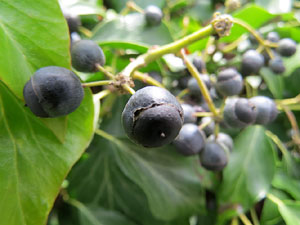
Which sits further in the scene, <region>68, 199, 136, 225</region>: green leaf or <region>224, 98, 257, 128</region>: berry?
<region>68, 199, 136, 225</region>: green leaf

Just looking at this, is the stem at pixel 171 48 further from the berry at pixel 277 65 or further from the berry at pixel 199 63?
the berry at pixel 277 65

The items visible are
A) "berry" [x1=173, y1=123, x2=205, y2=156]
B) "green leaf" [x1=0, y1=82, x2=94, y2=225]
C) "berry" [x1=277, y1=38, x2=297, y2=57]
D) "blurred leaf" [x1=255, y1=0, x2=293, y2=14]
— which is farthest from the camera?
"blurred leaf" [x1=255, y1=0, x2=293, y2=14]

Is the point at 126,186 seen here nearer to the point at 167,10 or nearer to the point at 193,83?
the point at 193,83

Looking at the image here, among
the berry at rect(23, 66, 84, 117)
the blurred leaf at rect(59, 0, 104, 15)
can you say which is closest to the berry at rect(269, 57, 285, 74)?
the blurred leaf at rect(59, 0, 104, 15)

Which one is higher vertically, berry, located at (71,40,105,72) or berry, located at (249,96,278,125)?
berry, located at (71,40,105,72)

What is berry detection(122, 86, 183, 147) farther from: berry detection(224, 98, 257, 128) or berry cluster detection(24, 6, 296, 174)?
A: berry detection(224, 98, 257, 128)
